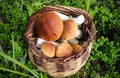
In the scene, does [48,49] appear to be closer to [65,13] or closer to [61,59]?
[61,59]

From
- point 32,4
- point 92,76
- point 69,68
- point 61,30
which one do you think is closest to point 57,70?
point 69,68

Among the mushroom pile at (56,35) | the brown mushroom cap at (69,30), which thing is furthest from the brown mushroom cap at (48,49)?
the brown mushroom cap at (69,30)

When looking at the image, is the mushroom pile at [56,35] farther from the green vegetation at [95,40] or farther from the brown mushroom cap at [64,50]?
the green vegetation at [95,40]

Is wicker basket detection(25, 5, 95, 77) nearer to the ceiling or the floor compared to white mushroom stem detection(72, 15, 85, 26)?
nearer to the floor

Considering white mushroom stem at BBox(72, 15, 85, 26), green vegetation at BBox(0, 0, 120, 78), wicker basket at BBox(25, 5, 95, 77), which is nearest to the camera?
wicker basket at BBox(25, 5, 95, 77)

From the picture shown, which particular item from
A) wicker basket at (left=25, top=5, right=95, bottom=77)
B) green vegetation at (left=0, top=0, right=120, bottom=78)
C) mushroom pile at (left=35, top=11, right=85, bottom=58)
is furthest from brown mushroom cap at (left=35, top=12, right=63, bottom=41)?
green vegetation at (left=0, top=0, right=120, bottom=78)

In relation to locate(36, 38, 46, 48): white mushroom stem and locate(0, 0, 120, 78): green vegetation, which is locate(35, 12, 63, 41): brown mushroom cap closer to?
locate(36, 38, 46, 48): white mushroom stem

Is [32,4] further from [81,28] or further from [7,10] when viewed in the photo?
[81,28]
